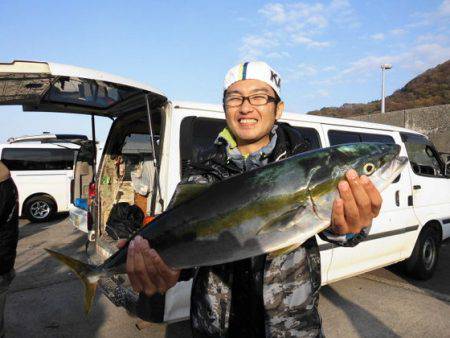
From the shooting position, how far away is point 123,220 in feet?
15.5

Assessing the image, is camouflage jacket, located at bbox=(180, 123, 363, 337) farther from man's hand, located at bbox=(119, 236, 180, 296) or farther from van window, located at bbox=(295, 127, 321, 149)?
van window, located at bbox=(295, 127, 321, 149)

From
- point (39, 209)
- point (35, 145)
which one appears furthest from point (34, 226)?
point (35, 145)

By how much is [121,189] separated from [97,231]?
2.68ft

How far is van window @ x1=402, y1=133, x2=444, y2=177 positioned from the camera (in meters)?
5.91

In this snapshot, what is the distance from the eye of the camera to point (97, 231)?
4.83 m

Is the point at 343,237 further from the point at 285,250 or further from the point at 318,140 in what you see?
the point at 318,140

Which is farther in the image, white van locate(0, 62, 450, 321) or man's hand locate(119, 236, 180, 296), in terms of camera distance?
white van locate(0, 62, 450, 321)

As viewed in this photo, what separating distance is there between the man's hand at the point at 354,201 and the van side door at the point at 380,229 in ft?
9.76

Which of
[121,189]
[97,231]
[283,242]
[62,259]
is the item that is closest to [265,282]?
[283,242]

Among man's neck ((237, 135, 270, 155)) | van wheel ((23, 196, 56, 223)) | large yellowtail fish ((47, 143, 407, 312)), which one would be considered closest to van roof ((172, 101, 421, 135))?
man's neck ((237, 135, 270, 155))

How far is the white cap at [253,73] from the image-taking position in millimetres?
2180

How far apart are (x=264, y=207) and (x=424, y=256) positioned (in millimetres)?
5276

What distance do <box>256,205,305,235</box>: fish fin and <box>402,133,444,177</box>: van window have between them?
4.76 meters

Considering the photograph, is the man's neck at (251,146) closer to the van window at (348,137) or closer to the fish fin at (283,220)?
the fish fin at (283,220)
